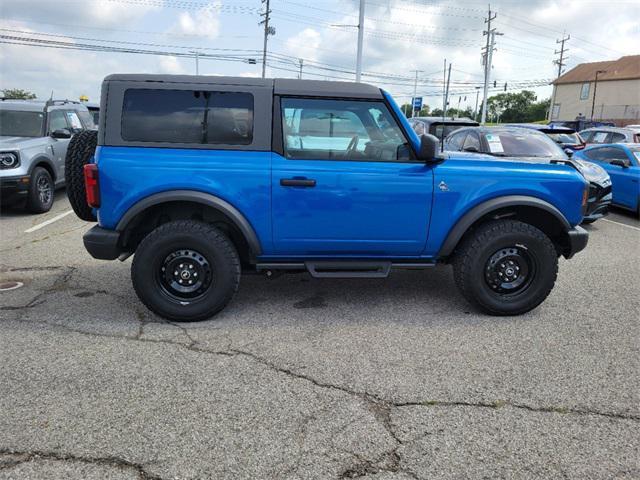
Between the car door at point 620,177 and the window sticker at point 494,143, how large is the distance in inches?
137

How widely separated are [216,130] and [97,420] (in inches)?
87.2

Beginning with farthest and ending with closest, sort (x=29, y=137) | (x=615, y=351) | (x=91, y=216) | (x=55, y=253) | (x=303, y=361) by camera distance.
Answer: (x=29, y=137) < (x=55, y=253) < (x=91, y=216) < (x=615, y=351) < (x=303, y=361)

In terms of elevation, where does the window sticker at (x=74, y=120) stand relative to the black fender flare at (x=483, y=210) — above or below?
above

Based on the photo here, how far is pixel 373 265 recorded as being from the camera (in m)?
3.99

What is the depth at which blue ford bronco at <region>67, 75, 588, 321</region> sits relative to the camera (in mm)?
3656

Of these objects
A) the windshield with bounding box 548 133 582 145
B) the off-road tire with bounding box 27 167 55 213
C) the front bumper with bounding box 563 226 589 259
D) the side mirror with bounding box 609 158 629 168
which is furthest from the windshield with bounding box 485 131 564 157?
the off-road tire with bounding box 27 167 55 213

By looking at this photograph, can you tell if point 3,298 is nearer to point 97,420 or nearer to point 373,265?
point 97,420

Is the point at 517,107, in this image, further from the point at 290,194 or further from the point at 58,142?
the point at 290,194

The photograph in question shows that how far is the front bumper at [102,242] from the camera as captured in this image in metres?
3.67

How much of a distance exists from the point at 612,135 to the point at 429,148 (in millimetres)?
10969

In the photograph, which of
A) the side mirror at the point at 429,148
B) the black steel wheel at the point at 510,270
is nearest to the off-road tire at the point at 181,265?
the side mirror at the point at 429,148

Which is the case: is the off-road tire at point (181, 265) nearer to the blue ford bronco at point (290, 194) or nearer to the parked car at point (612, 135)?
the blue ford bronco at point (290, 194)

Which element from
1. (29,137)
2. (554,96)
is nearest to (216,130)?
(29,137)

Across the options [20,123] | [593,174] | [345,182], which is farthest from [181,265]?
[593,174]
